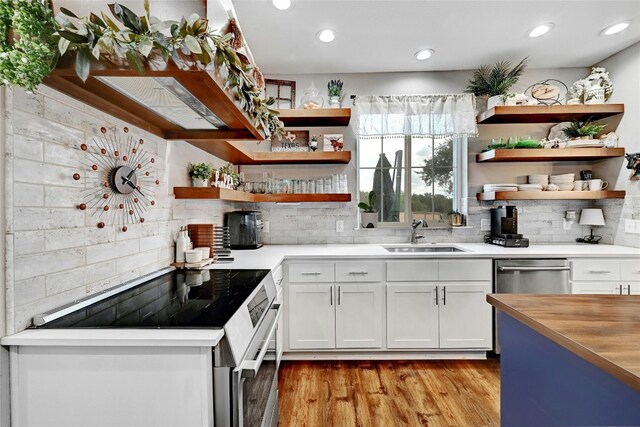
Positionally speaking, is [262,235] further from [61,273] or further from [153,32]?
[153,32]

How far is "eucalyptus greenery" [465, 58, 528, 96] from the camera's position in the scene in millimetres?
3071

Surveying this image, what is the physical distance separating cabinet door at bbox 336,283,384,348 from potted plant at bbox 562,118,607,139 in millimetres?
2528

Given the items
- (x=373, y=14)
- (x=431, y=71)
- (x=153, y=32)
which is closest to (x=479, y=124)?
(x=431, y=71)

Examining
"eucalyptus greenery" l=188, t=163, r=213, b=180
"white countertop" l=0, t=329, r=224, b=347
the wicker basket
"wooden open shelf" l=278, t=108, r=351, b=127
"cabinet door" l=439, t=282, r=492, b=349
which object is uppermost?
"wooden open shelf" l=278, t=108, r=351, b=127

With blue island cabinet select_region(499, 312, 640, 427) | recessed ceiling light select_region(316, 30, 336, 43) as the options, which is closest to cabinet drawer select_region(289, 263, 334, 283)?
blue island cabinet select_region(499, 312, 640, 427)

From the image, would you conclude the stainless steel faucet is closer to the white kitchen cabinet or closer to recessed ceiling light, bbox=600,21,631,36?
the white kitchen cabinet

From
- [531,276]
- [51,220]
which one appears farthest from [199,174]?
[531,276]

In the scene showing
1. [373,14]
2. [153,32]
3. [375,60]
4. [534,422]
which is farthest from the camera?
[375,60]

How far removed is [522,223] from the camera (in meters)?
3.29

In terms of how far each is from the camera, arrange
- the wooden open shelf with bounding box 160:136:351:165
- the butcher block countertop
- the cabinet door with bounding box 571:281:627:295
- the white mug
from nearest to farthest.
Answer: the butcher block countertop
the cabinet door with bounding box 571:281:627:295
the wooden open shelf with bounding box 160:136:351:165
the white mug

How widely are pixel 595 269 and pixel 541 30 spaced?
201 centimetres

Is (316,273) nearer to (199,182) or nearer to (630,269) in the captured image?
(199,182)

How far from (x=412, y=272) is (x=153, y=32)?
7.82 ft

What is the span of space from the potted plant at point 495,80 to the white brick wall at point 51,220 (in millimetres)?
3162
